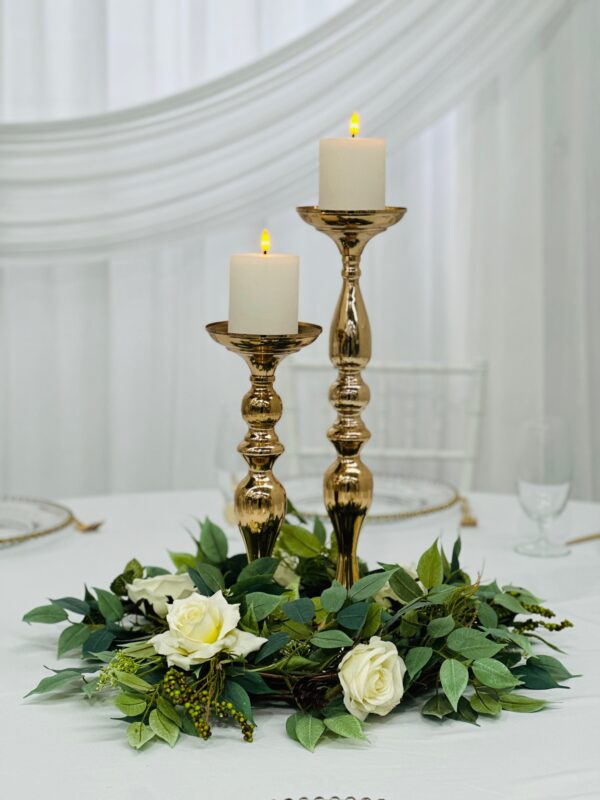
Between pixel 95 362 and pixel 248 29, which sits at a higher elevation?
pixel 248 29

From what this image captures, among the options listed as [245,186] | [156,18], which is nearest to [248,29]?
[156,18]

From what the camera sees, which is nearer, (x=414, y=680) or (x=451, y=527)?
(x=414, y=680)

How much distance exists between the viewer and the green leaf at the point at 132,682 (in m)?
0.84

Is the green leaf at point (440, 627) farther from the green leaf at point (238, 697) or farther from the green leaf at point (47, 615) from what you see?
the green leaf at point (47, 615)

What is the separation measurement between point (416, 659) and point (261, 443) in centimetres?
22

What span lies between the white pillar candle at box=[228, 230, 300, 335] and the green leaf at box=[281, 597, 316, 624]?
0.22 metres

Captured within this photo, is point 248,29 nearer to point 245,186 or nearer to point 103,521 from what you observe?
point 245,186

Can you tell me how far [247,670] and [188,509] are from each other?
0.80 meters

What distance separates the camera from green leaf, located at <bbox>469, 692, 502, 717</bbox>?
873 mm

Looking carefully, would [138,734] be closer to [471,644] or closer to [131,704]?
[131,704]

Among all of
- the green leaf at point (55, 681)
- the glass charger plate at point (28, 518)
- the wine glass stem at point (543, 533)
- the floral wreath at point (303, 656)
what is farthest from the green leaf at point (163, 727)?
the wine glass stem at point (543, 533)

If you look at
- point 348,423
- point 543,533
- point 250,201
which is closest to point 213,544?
point 348,423

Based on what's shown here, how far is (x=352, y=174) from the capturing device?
38.4 inches

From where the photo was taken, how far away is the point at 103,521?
1545 millimetres
